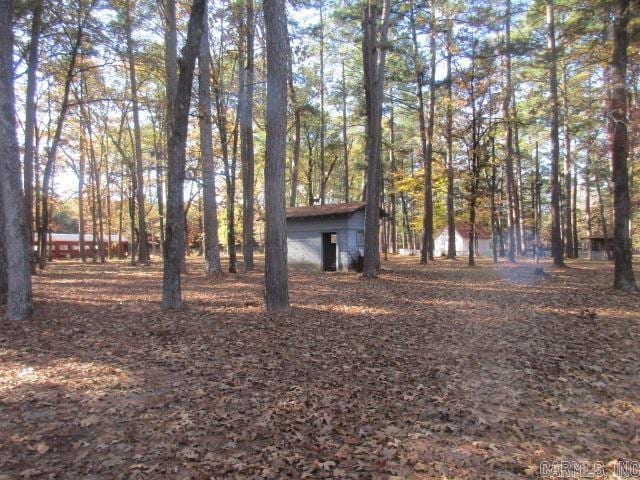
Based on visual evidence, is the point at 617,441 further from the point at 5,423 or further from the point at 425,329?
the point at 5,423

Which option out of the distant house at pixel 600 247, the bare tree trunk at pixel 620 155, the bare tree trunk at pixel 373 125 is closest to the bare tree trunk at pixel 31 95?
the bare tree trunk at pixel 373 125

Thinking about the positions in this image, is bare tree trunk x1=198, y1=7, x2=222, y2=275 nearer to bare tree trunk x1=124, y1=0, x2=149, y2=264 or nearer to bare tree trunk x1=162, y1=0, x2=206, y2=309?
bare tree trunk x1=124, y1=0, x2=149, y2=264

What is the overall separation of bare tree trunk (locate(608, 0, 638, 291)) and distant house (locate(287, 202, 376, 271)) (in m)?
10.0

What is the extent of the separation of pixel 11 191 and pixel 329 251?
47.5 feet

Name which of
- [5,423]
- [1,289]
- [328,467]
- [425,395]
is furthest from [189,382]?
[1,289]

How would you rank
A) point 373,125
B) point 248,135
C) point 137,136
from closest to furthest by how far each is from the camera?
point 373,125 < point 248,135 < point 137,136

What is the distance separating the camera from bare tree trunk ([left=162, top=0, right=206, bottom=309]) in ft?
26.3

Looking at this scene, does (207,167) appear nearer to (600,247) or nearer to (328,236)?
(328,236)

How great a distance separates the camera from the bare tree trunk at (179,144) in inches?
316

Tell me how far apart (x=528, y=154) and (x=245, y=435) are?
3573 cm

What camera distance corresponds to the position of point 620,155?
34.3ft

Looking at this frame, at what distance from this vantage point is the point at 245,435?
12.4 ft

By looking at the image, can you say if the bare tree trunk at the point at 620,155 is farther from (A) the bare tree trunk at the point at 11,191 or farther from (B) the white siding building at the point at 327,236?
(A) the bare tree trunk at the point at 11,191

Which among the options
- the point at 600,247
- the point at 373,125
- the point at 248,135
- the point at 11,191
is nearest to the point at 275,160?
the point at 11,191
